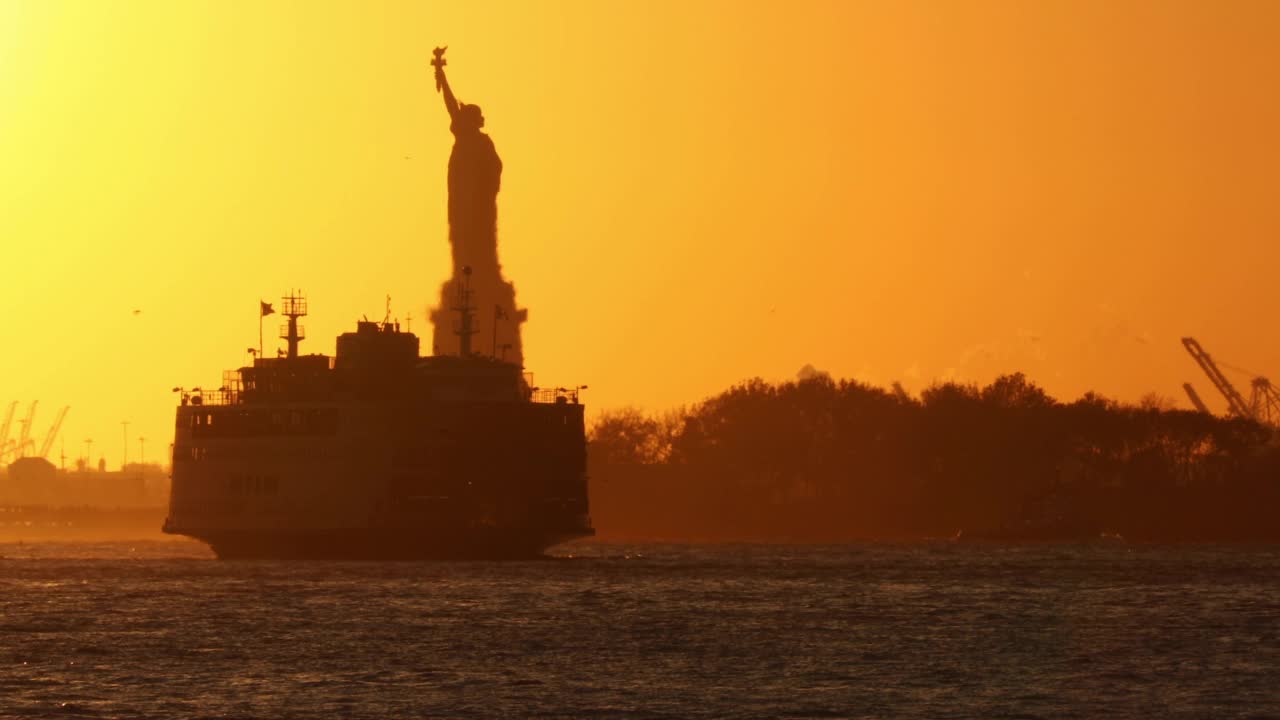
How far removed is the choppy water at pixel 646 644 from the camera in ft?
281

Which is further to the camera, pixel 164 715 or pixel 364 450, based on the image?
pixel 364 450

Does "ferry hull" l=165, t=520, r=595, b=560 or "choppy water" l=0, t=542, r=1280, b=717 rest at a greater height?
"ferry hull" l=165, t=520, r=595, b=560

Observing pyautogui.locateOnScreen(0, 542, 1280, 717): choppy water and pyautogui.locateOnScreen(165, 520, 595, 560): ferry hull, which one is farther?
pyautogui.locateOnScreen(165, 520, 595, 560): ferry hull

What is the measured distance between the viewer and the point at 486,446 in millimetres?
175625

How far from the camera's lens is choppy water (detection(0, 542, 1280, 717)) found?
8556 centimetres

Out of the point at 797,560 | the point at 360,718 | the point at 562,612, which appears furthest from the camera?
the point at 797,560

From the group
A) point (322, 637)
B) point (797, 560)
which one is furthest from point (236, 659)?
point (797, 560)

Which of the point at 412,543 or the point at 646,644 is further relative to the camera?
the point at 412,543

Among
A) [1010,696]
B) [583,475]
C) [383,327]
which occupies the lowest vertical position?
[1010,696]

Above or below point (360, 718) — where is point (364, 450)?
above

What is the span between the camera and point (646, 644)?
10731cm

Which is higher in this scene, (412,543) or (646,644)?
(412,543)

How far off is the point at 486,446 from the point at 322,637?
65140mm

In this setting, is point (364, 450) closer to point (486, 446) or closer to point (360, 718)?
point (486, 446)
